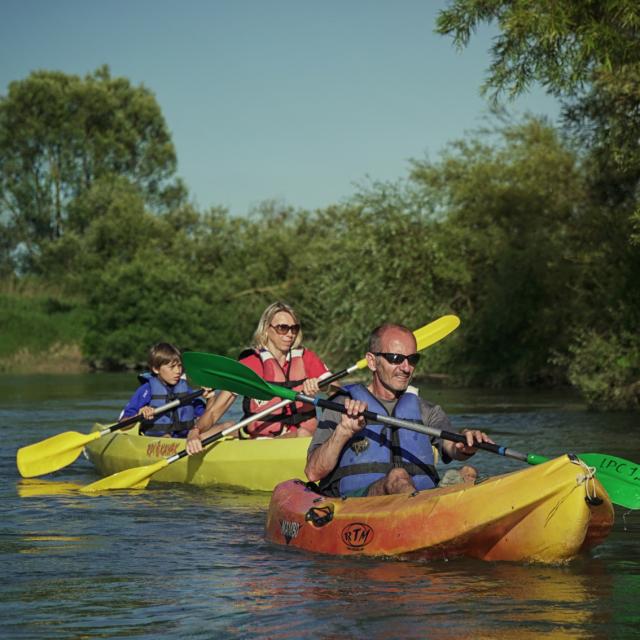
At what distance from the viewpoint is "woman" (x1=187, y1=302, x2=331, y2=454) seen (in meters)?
7.84

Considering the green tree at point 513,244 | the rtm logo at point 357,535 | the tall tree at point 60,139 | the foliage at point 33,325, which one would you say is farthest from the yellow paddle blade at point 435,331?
the tall tree at point 60,139

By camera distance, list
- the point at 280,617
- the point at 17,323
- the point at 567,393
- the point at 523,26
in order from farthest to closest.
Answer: the point at 17,323
the point at 567,393
the point at 523,26
the point at 280,617

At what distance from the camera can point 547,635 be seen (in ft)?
13.8

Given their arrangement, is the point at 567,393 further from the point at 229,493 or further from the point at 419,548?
the point at 419,548

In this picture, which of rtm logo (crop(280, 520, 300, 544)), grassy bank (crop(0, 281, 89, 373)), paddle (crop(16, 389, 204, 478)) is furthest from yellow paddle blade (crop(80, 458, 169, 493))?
grassy bank (crop(0, 281, 89, 373))

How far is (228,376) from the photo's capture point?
6766 mm

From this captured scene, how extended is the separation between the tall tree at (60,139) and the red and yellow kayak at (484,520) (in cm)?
3365

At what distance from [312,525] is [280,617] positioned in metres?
1.13

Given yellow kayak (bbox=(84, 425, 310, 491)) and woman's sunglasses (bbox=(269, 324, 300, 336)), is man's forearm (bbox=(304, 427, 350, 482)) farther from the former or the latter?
woman's sunglasses (bbox=(269, 324, 300, 336))

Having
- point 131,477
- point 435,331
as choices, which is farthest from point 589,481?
point 131,477

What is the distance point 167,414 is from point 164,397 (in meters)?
0.24

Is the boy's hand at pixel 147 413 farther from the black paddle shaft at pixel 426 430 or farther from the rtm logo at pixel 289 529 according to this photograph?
the black paddle shaft at pixel 426 430

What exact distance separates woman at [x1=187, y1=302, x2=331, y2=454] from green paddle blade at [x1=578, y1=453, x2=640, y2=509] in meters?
2.20

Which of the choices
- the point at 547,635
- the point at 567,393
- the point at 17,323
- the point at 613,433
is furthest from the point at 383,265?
the point at 547,635
